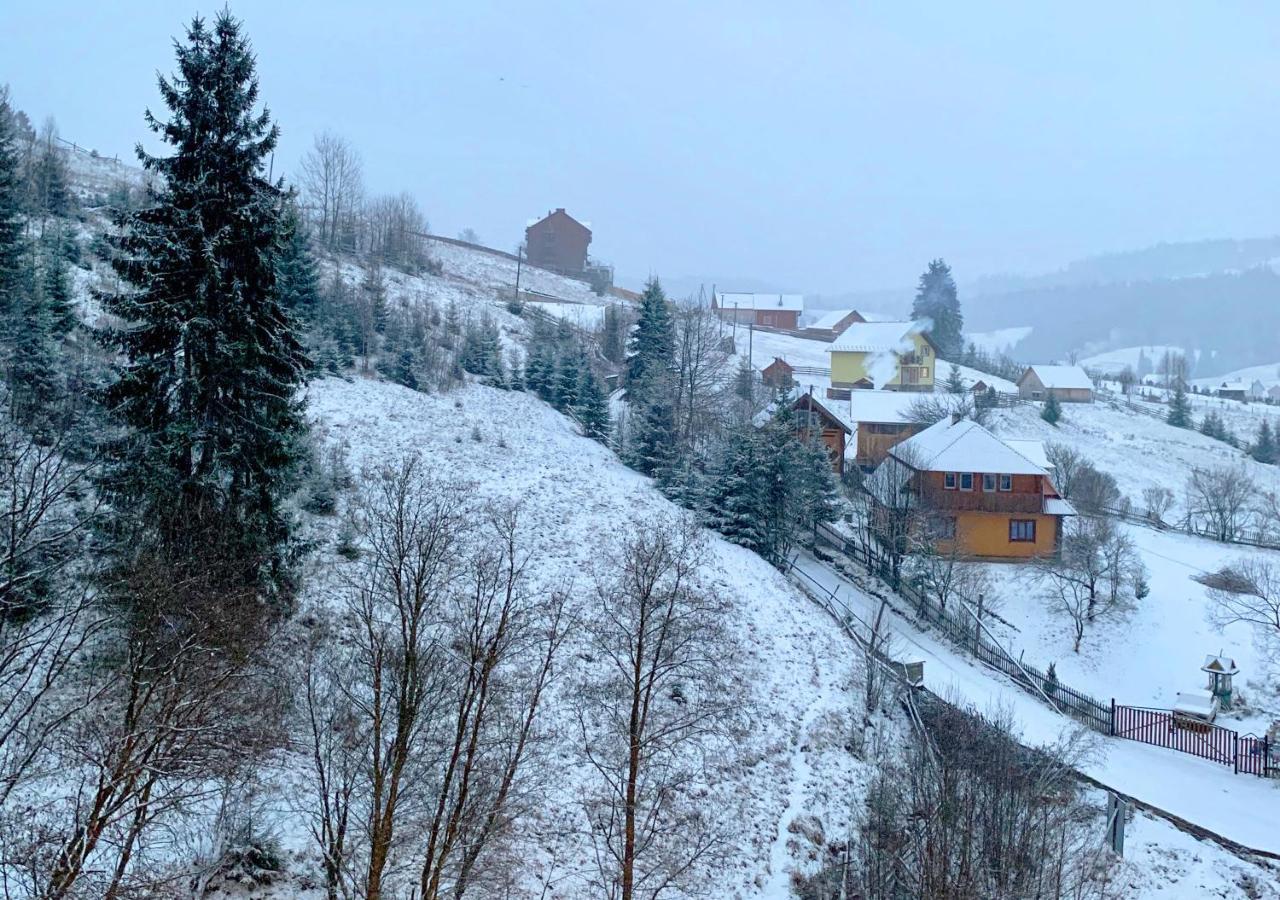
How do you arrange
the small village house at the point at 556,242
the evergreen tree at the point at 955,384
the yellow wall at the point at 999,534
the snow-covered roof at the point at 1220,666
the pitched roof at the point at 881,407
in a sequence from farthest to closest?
the small village house at the point at 556,242, the evergreen tree at the point at 955,384, the pitched roof at the point at 881,407, the yellow wall at the point at 999,534, the snow-covered roof at the point at 1220,666

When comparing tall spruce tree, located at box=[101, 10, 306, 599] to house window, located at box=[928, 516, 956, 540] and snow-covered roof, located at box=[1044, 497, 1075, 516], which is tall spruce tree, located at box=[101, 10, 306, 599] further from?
snow-covered roof, located at box=[1044, 497, 1075, 516]

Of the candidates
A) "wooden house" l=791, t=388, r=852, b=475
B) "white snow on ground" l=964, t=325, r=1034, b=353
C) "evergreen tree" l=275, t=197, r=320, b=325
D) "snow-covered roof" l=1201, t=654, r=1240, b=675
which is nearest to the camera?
"snow-covered roof" l=1201, t=654, r=1240, b=675

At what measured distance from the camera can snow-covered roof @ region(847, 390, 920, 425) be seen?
4631 cm

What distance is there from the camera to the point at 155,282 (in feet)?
46.0

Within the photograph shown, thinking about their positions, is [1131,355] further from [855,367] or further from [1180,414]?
[855,367]

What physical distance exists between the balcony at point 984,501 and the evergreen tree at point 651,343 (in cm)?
1422

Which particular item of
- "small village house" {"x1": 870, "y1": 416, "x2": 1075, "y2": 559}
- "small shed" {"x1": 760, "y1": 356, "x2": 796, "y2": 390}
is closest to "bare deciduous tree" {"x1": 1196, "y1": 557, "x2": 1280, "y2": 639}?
"small village house" {"x1": 870, "y1": 416, "x2": 1075, "y2": 559}

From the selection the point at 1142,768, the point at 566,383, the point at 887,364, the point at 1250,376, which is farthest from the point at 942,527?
the point at 1250,376

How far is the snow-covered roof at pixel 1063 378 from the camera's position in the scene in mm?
69312

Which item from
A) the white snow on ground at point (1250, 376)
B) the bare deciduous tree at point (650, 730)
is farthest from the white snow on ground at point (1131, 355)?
the bare deciduous tree at point (650, 730)

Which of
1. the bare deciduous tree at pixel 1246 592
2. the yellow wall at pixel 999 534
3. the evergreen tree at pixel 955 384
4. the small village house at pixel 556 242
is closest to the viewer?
the bare deciduous tree at pixel 1246 592

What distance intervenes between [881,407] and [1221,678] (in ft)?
82.9

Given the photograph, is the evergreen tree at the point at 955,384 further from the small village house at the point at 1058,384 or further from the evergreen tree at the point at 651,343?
the evergreen tree at the point at 651,343

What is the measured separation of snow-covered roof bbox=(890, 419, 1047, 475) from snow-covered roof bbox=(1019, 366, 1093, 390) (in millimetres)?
37465
